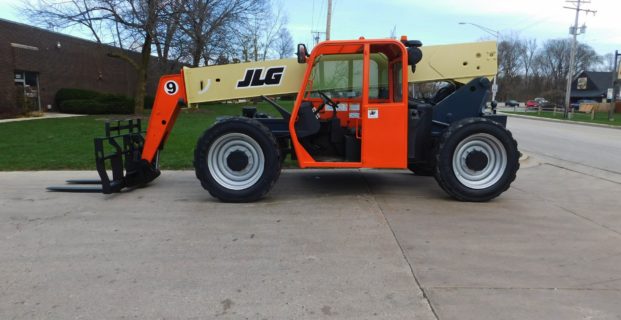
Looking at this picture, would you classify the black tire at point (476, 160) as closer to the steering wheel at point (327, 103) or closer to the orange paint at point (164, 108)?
the steering wheel at point (327, 103)

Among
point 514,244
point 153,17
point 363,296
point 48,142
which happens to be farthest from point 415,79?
point 153,17

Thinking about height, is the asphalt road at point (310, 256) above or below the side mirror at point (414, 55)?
below

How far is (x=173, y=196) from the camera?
22.8 ft

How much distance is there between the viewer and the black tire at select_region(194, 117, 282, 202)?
21.1 ft

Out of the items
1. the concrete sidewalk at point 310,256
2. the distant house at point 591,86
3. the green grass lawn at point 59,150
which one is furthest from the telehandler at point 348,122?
the distant house at point 591,86

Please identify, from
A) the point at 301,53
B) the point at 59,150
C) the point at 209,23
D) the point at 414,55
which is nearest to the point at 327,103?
the point at 301,53

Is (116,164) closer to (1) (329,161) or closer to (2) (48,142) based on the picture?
(1) (329,161)

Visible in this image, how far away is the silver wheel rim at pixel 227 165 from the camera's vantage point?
654cm

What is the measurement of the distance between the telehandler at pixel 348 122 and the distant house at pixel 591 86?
95.4 metres

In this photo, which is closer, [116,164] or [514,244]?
[514,244]

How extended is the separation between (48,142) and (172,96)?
26.6 ft

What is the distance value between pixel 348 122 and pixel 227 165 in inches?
77.4

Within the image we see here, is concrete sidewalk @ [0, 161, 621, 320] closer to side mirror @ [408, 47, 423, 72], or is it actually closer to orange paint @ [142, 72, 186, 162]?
orange paint @ [142, 72, 186, 162]

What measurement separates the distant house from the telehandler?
95.4 m
